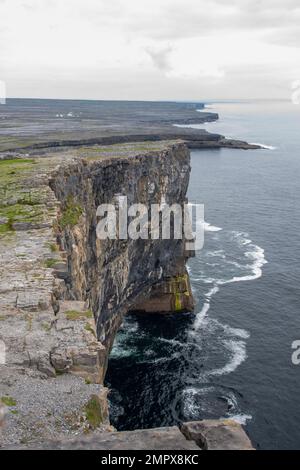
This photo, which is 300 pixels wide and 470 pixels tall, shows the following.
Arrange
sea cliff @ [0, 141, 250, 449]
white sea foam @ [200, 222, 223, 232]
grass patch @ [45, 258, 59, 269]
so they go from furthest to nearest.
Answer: white sea foam @ [200, 222, 223, 232] < grass patch @ [45, 258, 59, 269] < sea cliff @ [0, 141, 250, 449]

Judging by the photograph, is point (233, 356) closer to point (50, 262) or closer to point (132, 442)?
point (50, 262)

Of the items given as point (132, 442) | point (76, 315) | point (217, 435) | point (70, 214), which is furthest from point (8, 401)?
point (70, 214)

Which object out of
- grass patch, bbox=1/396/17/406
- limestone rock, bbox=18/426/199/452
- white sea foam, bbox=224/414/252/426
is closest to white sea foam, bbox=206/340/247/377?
white sea foam, bbox=224/414/252/426

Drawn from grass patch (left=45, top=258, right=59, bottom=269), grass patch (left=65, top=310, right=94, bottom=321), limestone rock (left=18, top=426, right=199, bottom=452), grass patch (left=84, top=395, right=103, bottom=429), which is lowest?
grass patch (left=84, top=395, right=103, bottom=429)

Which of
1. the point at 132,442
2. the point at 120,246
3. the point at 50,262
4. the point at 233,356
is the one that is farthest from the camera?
the point at 233,356

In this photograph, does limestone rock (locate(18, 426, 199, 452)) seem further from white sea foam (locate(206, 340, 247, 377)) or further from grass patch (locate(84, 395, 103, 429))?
white sea foam (locate(206, 340, 247, 377))
